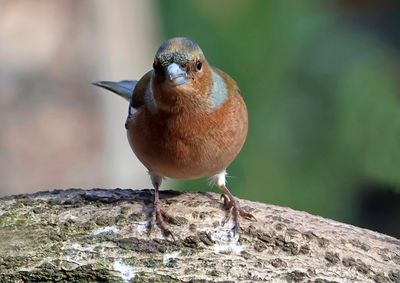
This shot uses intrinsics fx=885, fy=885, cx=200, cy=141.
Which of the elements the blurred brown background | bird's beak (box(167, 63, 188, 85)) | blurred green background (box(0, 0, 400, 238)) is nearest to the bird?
bird's beak (box(167, 63, 188, 85))

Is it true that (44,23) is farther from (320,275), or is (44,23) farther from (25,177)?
(320,275)

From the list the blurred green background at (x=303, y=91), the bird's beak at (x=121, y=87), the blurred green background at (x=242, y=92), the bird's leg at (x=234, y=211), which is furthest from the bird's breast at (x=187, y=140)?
the blurred green background at (x=303, y=91)

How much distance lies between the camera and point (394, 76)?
6.14 m

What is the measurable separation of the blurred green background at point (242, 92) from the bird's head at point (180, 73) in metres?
2.35

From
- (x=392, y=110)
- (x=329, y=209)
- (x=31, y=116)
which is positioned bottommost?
(x=329, y=209)

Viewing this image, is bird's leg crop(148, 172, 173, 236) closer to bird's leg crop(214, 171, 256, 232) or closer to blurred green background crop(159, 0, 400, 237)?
bird's leg crop(214, 171, 256, 232)

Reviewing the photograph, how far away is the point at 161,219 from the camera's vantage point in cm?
311

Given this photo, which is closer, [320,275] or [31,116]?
[320,275]

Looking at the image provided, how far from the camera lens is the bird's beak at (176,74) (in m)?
3.12

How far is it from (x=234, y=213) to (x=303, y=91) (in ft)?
13.3

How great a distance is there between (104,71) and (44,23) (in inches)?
23.6

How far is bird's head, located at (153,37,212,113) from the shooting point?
3.13 meters

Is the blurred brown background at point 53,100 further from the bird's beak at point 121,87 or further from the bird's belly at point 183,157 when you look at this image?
the bird's belly at point 183,157

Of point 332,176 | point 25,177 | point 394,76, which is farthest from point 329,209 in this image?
point 25,177
